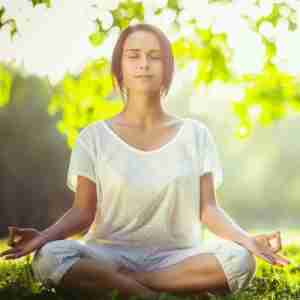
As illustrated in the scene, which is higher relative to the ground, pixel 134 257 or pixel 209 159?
pixel 209 159

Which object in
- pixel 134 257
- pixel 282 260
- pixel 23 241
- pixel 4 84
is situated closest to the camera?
pixel 282 260

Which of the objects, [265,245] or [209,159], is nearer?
[265,245]

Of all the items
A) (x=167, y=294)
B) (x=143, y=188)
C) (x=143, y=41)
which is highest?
(x=143, y=41)

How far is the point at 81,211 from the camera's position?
263cm

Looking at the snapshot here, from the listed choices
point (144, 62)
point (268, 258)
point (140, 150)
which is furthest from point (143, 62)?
point (268, 258)

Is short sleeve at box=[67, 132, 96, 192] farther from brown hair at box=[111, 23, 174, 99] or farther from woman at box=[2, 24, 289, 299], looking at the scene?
brown hair at box=[111, 23, 174, 99]

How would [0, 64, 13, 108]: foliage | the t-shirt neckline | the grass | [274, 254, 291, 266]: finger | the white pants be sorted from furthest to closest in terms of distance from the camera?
[0, 64, 13, 108]: foliage, the t-shirt neckline, the grass, the white pants, [274, 254, 291, 266]: finger

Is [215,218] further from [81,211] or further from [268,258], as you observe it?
[81,211]

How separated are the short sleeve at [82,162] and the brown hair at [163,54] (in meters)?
Answer: 0.28

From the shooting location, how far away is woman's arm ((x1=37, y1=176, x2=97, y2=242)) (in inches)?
102

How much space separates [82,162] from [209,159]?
493 mm

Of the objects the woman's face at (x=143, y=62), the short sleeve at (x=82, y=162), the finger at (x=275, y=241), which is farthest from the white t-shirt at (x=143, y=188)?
the finger at (x=275, y=241)

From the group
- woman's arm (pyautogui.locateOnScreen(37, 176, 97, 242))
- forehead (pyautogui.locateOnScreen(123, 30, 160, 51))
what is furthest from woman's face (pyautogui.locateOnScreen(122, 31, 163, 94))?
woman's arm (pyautogui.locateOnScreen(37, 176, 97, 242))

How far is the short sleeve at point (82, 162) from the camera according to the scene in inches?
104
